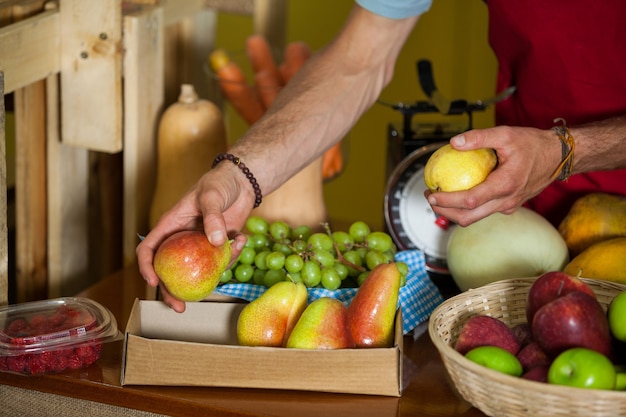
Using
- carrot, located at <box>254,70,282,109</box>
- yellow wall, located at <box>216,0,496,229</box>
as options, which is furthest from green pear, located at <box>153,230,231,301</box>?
yellow wall, located at <box>216,0,496,229</box>

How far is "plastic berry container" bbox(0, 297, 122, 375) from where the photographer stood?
1181 millimetres

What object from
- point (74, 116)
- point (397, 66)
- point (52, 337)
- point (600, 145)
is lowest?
point (397, 66)

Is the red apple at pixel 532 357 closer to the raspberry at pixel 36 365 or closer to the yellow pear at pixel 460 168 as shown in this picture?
the yellow pear at pixel 460 168

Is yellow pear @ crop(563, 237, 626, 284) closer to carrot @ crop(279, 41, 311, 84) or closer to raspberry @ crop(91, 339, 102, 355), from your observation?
raspberry @ crop(91, 339, 102, 355)

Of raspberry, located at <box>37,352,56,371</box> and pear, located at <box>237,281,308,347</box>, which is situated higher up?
pear, located at <box>237,281,308,347</box>

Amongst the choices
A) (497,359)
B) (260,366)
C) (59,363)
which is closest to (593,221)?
(497,359)

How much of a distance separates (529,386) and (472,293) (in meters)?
0.27

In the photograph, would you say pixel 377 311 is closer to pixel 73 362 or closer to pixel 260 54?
pixel 73 362

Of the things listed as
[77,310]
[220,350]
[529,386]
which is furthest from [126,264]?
[529,386]

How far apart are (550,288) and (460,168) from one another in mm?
205

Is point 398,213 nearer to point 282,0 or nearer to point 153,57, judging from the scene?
point 153,57

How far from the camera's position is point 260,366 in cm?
114

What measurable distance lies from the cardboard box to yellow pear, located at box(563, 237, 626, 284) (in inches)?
13.0

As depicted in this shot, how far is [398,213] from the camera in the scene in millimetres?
1561
